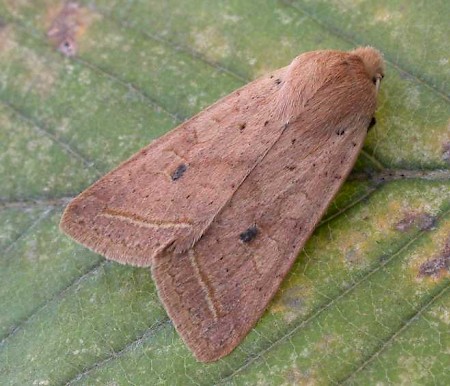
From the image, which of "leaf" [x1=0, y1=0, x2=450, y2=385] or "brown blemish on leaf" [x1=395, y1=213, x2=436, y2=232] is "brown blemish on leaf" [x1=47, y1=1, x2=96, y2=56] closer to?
"leaf" [x1=0, y1=0, x2=450, y2=385]

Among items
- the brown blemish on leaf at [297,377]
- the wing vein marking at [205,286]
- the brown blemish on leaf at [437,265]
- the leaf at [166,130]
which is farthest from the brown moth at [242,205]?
the brown blemish on leaf at [437,265]

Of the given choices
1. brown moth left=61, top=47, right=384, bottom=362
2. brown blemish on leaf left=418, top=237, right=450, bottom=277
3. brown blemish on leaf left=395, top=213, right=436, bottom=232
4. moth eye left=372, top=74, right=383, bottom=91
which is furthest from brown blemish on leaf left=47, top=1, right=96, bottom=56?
brown blemish on leaf left=418, top=237, right=450, bottom=277

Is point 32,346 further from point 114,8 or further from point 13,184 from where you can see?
point 114,8

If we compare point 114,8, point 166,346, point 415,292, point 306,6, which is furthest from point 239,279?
point 114,8

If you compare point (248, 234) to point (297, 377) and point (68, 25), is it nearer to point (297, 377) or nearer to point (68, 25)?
point (297, 377)

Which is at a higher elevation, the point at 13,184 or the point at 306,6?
the point at 306,6
